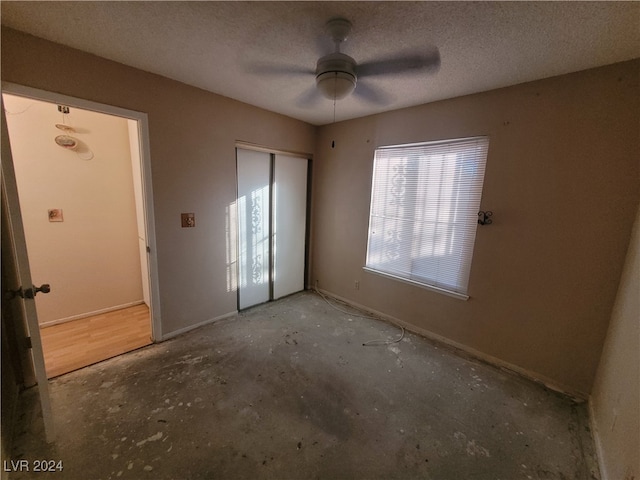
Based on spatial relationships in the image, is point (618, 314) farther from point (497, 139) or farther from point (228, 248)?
point (228, 248)

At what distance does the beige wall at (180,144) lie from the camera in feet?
5.90

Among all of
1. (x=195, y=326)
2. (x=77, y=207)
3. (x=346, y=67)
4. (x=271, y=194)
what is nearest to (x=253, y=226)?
(x=271, y=194)

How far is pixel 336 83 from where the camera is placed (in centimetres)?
162

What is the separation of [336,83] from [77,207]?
3.10 meters

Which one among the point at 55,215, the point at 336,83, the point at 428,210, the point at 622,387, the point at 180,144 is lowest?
the point at 622,387

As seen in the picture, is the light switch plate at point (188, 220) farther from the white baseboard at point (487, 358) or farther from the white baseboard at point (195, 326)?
the white baseboard at point (487, 358)

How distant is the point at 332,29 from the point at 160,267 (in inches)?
94.8

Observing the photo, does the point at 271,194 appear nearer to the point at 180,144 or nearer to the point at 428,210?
the point at 180,144

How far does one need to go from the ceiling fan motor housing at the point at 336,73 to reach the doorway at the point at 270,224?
1.61 metres

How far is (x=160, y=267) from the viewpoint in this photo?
2.46m

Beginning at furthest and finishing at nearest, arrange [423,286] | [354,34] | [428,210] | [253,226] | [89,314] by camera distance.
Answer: [253,226] → [89,314] → [423,286] → [428,210] → [354,34]

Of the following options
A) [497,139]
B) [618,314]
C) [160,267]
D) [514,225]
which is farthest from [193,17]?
[618,314]

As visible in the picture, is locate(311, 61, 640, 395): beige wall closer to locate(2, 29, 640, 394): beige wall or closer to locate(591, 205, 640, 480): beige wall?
locate(2, 29, 640, 394): beige wall

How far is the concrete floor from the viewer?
1.42 metres
